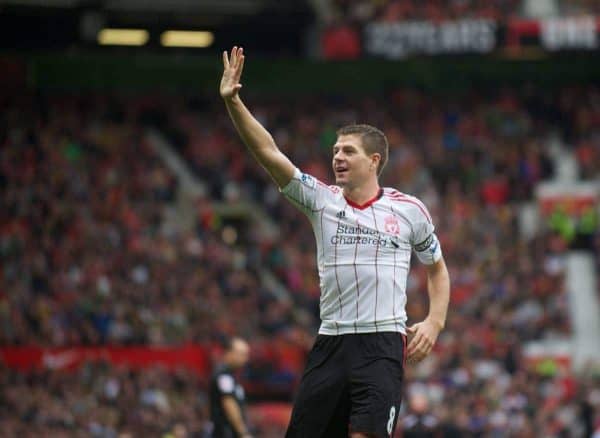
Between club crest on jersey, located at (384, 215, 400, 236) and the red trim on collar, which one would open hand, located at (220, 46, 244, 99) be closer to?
the red trim on collar

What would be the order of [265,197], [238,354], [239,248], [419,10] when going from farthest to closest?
[419,10] < [265,197] < [239,248] < [238,354]

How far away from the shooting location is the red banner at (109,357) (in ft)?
69.2

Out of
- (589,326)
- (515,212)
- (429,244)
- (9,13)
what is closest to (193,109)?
(9,13)

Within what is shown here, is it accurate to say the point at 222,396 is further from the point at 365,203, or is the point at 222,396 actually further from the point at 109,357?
the point at 109,357

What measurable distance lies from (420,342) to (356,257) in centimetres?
59

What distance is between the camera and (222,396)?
37.8 feet

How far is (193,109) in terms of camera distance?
97.8 ft

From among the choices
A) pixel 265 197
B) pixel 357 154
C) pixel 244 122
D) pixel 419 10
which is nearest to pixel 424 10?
pixel 419 10

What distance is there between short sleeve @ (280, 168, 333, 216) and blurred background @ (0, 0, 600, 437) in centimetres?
1158

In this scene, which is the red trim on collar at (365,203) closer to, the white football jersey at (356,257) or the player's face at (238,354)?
the white football jersey at (356,257)

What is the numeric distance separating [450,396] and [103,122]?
417 inches

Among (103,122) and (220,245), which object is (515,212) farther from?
(103,122)

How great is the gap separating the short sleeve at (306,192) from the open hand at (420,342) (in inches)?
34.0

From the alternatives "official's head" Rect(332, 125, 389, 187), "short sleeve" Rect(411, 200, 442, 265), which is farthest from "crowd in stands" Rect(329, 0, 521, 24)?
"official's head" Rect(332, 125, 389, 187)
